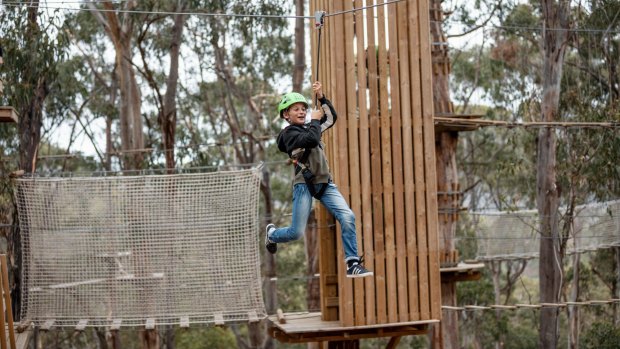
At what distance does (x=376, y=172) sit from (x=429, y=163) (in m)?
0.44

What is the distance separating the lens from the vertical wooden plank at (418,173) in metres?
7.71

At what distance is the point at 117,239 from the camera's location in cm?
981

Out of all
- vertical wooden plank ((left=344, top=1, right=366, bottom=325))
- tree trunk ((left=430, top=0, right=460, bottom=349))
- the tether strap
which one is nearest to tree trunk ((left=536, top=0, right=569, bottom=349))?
tree trunk ((left=430, top=0, right=460, bottom=349))

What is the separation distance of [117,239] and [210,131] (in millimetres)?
14319

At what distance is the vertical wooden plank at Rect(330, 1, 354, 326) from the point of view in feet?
24.9

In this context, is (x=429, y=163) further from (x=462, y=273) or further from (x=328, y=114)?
(x=462, y=273)

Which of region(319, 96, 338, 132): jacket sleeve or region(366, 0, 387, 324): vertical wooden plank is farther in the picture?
region(366, 0, 387, 324): vertical wooden plank

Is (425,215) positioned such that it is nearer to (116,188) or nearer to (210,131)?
(116,188)

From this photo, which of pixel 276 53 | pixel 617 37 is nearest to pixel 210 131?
pixel 276 53

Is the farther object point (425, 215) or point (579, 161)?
point (579, 161)

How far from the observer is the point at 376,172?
7691 mm

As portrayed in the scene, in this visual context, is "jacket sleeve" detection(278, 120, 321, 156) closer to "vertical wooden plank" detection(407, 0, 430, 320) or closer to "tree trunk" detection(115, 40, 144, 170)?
"vertical wooden plank" detection(407, 0, 430, 320)

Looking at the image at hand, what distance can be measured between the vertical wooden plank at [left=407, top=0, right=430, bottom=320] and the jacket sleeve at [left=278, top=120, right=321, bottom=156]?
1814 millimetres

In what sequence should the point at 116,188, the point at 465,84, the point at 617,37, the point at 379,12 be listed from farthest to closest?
the point at 465,84 → the point at 617,37 → the point at 116,188 → the point at 379,12
